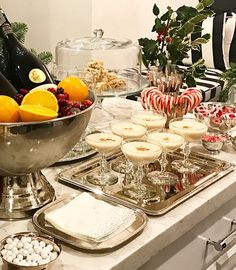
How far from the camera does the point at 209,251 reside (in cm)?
137

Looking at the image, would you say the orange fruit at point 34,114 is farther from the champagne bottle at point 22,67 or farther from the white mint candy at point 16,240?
the champagne bottle at point 22,67

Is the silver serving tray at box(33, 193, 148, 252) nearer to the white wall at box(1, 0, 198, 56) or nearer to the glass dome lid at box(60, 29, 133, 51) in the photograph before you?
the glass dome lid at box(60, 29, 133, 51)

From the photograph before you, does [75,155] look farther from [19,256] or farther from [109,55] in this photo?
[109,55]

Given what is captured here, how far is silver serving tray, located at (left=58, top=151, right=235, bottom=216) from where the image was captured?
4.05 feet

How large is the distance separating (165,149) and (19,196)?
0.43 meters

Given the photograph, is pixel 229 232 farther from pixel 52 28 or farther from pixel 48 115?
pixel 52 28

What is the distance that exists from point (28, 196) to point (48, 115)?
0.72ft

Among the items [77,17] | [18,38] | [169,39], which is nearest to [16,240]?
[18,38]

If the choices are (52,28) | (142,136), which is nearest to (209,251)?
(142,136)

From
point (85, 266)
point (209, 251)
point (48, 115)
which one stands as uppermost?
point (48, 115)

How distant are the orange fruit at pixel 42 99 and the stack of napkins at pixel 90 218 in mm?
224

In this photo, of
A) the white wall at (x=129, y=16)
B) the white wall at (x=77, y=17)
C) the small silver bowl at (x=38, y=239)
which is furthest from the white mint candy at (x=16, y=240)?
the white wall at (x=129, y=16)

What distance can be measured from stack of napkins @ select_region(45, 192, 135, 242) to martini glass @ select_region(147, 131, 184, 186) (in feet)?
0.77

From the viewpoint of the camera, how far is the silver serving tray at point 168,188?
123 centimetres
